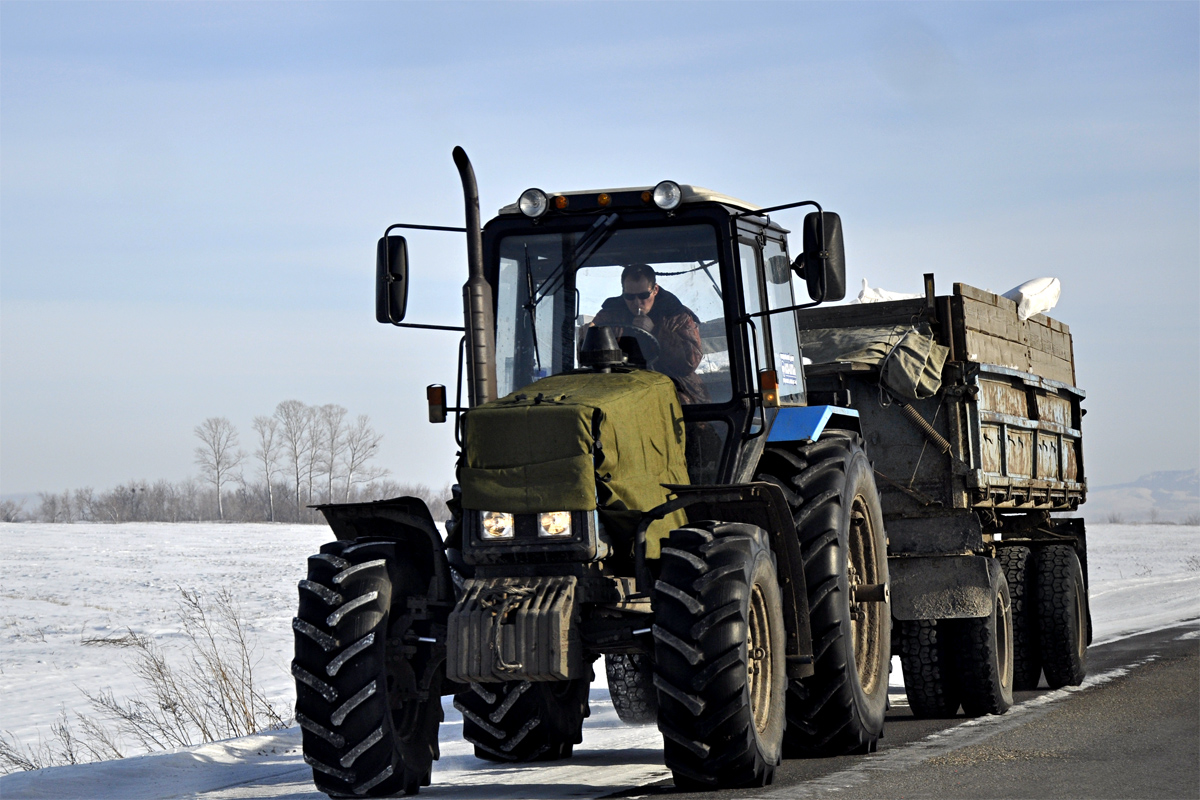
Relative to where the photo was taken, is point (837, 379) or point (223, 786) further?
point (837, 379)

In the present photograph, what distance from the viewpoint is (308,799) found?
290 inches

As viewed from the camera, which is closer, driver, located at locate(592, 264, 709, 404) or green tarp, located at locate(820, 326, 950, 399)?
driver, located at locate(592, 264, 709, 404)

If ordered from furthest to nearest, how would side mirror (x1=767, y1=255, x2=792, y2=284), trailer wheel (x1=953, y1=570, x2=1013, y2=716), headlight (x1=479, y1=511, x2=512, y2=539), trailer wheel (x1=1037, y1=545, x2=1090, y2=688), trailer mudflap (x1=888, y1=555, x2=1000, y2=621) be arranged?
A: trailer wheel (x1=1037, y1=545, x2=1090, y2=688) → trailer mudflap (x1=888, y1=555, x2=1000, y2=621) → trailer wheel (x1=953, y1=570, x2=1013, y2=716) → side mirror (x1=767, y1=255, x2=792, y2=284) → headlight (x1=479, y1=511, x2=512, y2=539)

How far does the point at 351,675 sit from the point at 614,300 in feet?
8.57

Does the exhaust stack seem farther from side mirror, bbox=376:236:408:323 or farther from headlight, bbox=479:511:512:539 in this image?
headlight, bbox=479:511:512:539

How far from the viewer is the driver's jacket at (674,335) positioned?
26.8 feet

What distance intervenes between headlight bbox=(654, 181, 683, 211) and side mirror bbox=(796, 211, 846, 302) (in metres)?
0.73

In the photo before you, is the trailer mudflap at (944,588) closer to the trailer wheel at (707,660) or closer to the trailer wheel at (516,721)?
the trailer wheel at (516,721)

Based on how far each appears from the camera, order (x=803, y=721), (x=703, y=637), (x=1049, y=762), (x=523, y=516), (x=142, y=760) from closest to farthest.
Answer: (x=703, y=637) → (x=523, y=516) → (x=1049, y=762) → (x=803, y=721) → (x=142, y=760)

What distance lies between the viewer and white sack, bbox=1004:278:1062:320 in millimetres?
13484

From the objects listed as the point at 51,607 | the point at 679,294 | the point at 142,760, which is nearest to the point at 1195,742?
the point at 679,294

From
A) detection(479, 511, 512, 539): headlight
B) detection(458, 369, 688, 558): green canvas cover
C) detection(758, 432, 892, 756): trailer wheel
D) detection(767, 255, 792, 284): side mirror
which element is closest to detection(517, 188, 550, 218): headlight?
detection(458, 369, 688, 558): green canvas cover

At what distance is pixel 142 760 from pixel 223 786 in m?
1.02

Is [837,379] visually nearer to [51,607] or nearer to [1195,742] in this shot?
[1195,742]
